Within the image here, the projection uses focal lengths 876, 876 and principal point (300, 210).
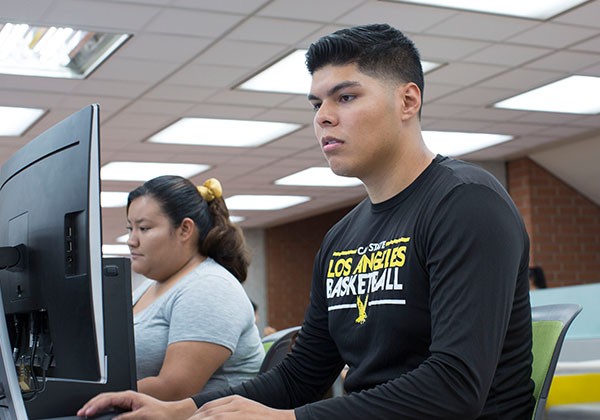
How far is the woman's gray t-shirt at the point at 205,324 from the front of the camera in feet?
6.66

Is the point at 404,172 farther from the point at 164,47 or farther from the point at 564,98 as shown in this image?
the point at 564,98

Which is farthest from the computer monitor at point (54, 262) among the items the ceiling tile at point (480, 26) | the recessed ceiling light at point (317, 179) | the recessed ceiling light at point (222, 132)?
the recessed ceiling light at point (317, 179)

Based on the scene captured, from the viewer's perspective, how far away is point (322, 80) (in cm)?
136

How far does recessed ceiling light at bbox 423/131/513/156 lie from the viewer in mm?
7586

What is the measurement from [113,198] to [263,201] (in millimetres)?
1818

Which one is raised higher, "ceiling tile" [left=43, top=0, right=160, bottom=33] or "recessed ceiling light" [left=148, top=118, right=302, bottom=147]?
"ceiling tile" [left=43, top=0, right=160, bottom=33]

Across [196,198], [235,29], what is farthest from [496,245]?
[235,29]

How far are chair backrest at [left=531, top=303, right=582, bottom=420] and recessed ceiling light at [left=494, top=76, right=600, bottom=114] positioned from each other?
16.5 ft

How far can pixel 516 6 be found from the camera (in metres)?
4.68

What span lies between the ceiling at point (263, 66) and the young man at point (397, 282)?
10.4 feet

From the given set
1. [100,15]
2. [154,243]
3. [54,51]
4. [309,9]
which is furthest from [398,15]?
[154,243]

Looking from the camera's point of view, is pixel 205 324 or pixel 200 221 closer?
pixel 205 324

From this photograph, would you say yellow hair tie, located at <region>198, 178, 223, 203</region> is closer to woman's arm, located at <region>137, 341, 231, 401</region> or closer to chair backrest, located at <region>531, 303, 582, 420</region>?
woman's arm, located at <region>137, 341, 231, 401</region>

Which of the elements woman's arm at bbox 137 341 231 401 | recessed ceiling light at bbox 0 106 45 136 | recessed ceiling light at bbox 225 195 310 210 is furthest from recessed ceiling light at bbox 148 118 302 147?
woman's arm at bbox 137 341 231 401
